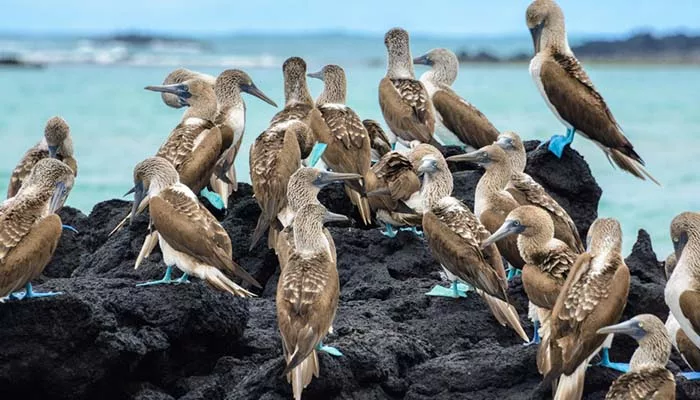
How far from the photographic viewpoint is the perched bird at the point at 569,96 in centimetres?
1143

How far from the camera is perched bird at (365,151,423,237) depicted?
1059cm

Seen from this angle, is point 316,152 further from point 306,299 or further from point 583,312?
point 583,312

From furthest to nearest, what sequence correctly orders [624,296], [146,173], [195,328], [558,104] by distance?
[558,104], [146,173], [195,328], [624,296]

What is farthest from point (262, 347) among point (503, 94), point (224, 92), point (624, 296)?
point (503, 94)

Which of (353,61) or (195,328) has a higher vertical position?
(195,328)

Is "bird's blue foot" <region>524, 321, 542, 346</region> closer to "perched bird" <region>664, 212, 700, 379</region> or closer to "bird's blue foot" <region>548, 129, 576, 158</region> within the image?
"perched bird" <region>664, 212, 700, 379</region>

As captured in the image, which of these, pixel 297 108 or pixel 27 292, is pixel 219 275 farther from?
pixel 297 108

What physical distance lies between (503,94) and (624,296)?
41054 mm

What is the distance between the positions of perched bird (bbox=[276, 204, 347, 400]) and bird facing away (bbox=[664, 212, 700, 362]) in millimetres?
1902

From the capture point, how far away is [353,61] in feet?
257

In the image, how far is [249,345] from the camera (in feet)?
29.3

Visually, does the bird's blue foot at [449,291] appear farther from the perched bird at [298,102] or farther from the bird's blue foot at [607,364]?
the perched bird at [298,102]

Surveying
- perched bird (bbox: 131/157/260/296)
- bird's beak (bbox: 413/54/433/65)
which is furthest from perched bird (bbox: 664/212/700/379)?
bird's beak (bbox: 413/54/433/65)

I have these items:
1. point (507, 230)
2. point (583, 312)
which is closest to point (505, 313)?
point (507, 230)
